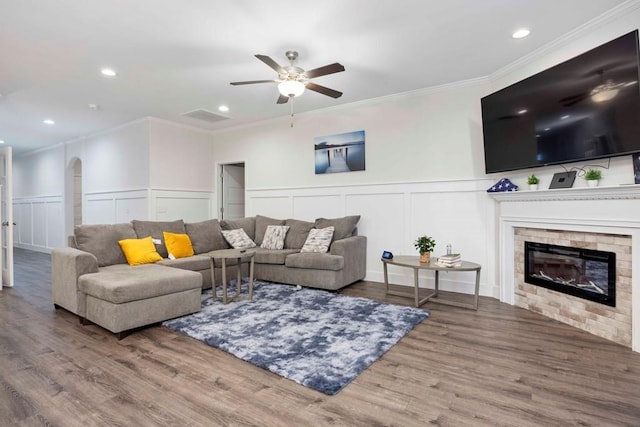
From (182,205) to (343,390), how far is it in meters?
5.13

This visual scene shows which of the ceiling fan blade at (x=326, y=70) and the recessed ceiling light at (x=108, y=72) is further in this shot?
the recessed ceiling light at (x=108, y=72)

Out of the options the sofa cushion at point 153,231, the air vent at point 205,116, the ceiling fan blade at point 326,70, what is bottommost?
the sofa cushion at point 153,231

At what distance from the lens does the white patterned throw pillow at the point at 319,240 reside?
451 centimetres

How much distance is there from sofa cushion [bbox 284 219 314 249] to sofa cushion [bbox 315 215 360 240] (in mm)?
242

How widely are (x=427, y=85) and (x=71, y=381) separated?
4.57 metres

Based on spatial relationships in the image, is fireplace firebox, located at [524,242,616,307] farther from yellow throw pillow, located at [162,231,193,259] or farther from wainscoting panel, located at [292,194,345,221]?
yellow throw pillow, located at [162,231,193,259]

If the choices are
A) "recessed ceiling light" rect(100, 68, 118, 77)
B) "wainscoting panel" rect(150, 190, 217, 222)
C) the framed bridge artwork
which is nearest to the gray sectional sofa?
the framed bridge artwork

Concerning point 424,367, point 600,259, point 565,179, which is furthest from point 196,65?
point 600,259

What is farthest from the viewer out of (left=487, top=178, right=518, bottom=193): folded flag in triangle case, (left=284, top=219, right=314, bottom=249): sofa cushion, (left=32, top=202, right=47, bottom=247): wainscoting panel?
(left=32, top=202, right=47, bottom=247): wainscoting panel

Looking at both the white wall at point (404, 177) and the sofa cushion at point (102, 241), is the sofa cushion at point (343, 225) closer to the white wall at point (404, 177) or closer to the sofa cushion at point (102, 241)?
the white wall at point (404, 177)

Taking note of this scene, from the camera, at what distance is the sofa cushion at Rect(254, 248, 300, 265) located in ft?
15.0

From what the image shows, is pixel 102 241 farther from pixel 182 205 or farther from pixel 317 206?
pixel 317 206

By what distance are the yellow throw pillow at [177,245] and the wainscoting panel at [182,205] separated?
1.60m

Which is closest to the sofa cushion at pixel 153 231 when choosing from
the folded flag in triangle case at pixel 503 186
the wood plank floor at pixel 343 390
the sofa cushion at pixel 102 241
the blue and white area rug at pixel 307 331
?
the sofa cushion at pixel 102 241
